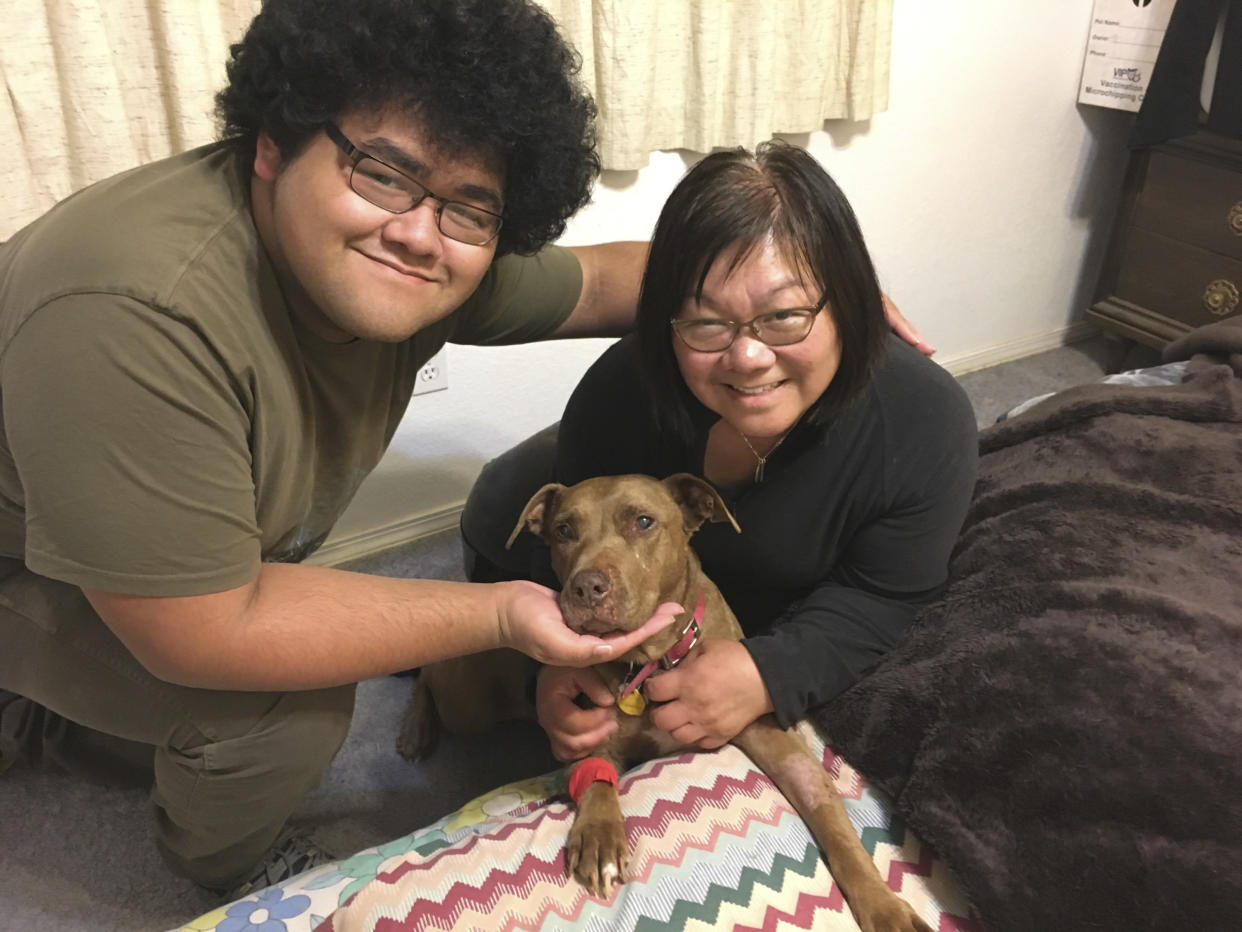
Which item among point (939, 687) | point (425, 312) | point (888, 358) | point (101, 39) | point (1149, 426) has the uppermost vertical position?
point (101, 39)

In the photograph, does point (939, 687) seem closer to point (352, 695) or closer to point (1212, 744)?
point (1212, 744)

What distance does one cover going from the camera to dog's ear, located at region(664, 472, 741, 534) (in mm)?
1630

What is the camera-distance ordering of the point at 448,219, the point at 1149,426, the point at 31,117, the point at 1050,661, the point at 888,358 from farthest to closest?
1. the point at 1149,426
2. the point at 31,117
3. the point at 888,358
4. the point at 1050,661
5. the point at 448,219

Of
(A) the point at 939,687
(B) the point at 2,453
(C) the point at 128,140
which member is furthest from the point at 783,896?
(C) the point at 128,140

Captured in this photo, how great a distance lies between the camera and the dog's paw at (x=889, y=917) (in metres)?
1.37

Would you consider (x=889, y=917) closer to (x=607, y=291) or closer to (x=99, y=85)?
(x=607, y=291)

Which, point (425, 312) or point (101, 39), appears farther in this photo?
point (101, 39)

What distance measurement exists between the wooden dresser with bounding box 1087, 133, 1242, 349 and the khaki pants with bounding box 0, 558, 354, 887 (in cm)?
319

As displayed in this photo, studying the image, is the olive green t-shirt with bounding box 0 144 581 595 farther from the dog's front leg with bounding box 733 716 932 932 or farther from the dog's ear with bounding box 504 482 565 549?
the dog's front leg with bounding box 733 716 932 932

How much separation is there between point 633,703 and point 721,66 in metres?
1.75

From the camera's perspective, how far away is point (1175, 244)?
342cm

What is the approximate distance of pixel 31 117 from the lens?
1799 millimetres

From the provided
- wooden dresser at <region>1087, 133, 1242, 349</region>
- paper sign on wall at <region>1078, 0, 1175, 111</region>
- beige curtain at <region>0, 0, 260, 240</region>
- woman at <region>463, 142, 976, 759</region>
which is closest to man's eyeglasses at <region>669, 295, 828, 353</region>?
woman at <region>463, 142, 976, 759</region>

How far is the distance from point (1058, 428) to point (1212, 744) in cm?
99
